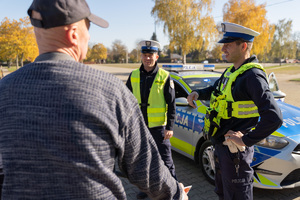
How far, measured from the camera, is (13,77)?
2.95 ft

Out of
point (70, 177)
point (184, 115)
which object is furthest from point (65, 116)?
point (184, 115)

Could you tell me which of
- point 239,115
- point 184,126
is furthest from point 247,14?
point 239,115

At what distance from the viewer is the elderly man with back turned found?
84cm

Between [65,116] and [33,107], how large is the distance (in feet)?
0.39

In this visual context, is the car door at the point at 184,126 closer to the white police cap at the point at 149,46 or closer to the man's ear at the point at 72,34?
the white police cap at the point at 149,46

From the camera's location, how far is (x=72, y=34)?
952mm

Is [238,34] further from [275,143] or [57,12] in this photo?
[57,12]

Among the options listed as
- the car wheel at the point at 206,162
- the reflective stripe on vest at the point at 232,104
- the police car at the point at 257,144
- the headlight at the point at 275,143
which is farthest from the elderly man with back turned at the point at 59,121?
the car wheel at the point at 206,162

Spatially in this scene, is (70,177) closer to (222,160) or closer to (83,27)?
(83,27)

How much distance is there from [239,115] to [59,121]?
170 centimetres

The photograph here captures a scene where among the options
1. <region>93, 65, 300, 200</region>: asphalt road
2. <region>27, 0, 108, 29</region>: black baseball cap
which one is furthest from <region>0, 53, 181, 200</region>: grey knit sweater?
<region>93, 65, 300, 200</region>: asphalt road

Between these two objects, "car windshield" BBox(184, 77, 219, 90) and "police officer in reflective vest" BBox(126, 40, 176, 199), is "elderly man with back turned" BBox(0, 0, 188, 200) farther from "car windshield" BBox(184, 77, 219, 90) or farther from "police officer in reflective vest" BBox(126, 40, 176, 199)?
"car windshield" BBox(184, 77, 219, 90)

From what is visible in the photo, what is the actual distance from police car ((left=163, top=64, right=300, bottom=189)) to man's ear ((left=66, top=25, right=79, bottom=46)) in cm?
215

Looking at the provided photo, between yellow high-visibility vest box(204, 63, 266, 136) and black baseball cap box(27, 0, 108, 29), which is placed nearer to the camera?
black baseball cap box(27, 0, 108, 29)
